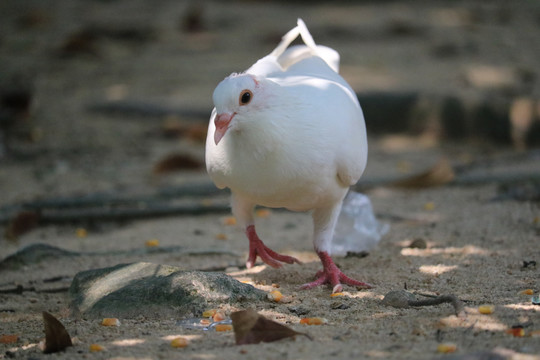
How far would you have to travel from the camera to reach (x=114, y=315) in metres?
3.63

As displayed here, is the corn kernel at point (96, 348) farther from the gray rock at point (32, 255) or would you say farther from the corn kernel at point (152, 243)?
the corn kernel at point (152, 243)

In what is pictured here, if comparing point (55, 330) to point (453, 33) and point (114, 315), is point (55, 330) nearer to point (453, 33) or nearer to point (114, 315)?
point (114, 315)

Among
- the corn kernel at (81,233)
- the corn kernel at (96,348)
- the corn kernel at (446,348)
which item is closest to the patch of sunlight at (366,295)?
the corn kernel at (446,348)

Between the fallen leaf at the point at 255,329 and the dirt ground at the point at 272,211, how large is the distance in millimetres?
53

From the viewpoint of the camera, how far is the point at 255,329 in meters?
3.15

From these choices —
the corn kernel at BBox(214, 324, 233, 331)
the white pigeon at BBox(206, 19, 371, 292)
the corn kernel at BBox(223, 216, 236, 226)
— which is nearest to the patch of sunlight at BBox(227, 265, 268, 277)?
the white pigeon at BBox(206, 19, 371, 292)

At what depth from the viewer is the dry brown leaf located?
654 centimetres

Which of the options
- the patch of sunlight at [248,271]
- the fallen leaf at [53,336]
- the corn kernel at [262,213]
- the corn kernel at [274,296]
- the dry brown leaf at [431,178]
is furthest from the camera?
the dry brown leaf at [431,178]

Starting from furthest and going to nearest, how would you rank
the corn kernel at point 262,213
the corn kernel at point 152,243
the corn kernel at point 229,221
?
1. the corn kernel at point 262,213
2. the corn kernel at point 229,221
3. the corn kernel at point 152,243

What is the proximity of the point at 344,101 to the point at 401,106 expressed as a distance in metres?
4.38

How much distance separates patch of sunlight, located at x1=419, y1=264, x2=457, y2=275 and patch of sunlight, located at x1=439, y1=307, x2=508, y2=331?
888 millimetres

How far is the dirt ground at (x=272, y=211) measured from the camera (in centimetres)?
331

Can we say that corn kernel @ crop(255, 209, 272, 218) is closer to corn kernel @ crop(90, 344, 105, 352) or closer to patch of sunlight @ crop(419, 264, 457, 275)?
patch of sunlight @ crop(419, 264, 457, 275)

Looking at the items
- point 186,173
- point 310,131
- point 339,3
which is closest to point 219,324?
point 310,131
